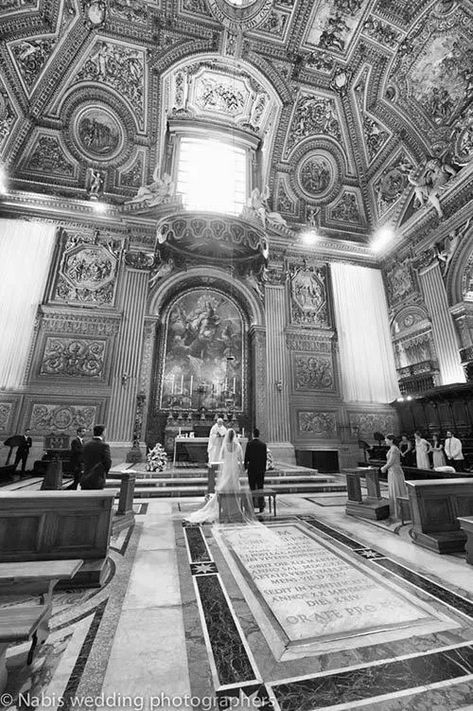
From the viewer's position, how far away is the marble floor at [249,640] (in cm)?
148

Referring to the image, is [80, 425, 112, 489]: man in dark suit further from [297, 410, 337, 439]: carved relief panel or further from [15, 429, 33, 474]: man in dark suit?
Result: [297, 410, 337, 439]: carved relief panel

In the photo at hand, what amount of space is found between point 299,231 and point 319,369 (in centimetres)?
653

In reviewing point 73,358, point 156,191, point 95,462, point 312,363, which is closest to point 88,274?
point 73,358

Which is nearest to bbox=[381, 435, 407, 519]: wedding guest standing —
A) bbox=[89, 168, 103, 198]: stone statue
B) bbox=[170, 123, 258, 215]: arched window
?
bbox=[170, 123, 258, 215]: arched window

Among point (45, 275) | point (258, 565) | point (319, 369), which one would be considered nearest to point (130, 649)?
point (258, 565)

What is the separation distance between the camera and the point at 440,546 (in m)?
3.38

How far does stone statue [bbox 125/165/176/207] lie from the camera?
12.4 meters

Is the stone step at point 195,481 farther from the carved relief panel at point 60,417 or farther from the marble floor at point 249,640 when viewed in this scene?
the carved relief panel at point 60,417

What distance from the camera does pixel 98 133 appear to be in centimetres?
1284

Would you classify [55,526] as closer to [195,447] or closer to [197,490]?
[197,490]

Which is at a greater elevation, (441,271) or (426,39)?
(426,39)

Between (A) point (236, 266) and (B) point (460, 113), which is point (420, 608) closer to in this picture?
(A) point (236, 266)

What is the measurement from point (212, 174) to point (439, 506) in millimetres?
14708

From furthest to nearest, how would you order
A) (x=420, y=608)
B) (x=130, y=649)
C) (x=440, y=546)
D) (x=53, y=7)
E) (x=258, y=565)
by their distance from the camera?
1. (x=53, y=7)
2. (x=440, y=546)
3. (x=258, y=565)
4. (x=420, y=608)
5. (x=130, y=649)
